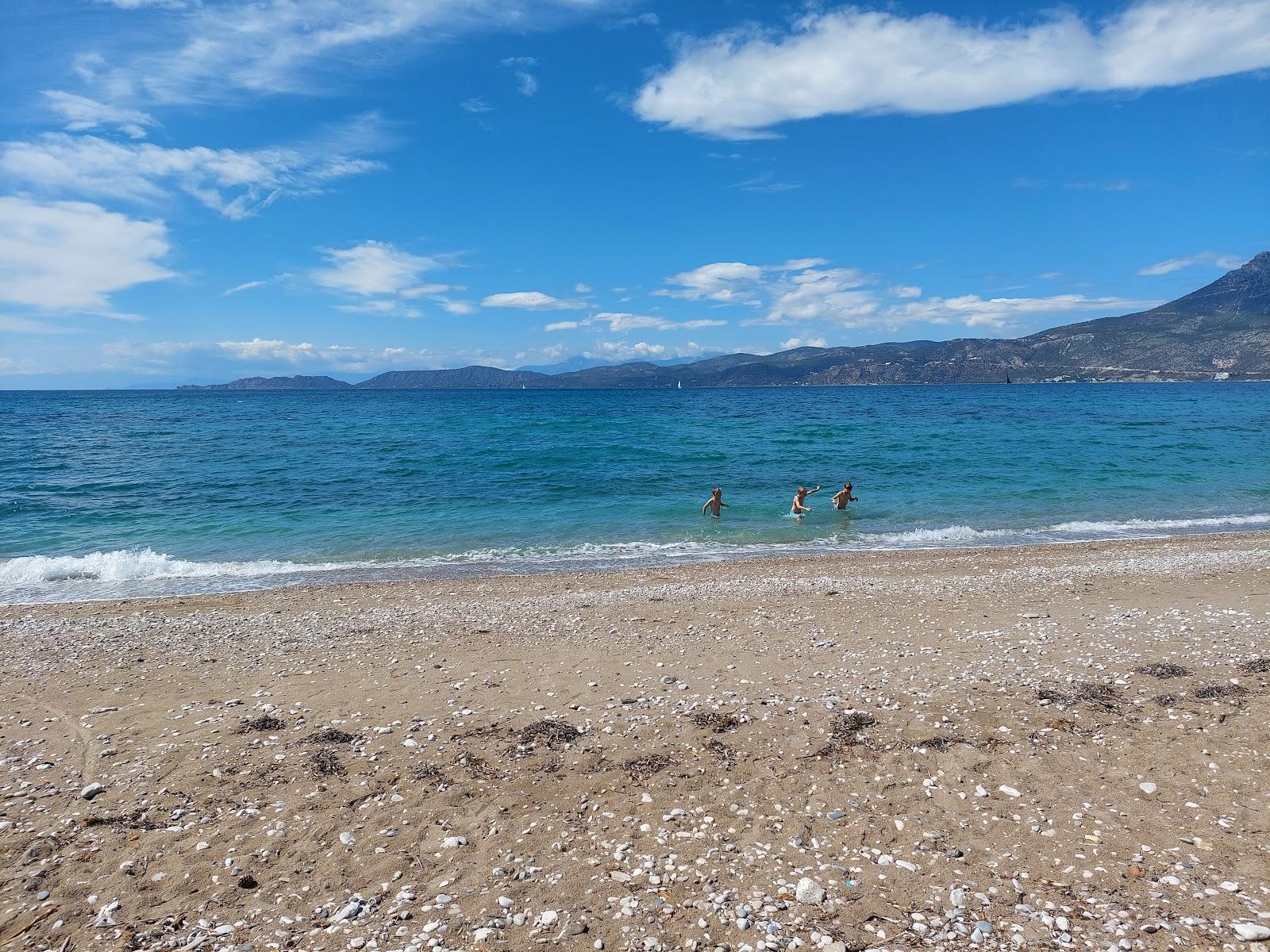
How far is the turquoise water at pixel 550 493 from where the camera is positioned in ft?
69.7

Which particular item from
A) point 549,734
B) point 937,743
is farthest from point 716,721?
point 937,743

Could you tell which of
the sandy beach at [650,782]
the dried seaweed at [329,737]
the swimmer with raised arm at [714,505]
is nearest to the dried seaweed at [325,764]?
the sandy beach at [650,782]

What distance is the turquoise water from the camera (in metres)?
21.2

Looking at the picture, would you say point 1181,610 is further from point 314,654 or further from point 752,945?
point 314,654

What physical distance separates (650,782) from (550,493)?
24762 mm

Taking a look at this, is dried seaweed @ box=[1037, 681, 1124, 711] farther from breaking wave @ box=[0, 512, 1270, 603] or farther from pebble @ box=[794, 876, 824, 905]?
breaking wave @ box=[0, 512, 1270, 603]

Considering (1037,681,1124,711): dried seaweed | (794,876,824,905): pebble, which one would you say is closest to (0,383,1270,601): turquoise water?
(1037,681,1124,711): dried seaweed

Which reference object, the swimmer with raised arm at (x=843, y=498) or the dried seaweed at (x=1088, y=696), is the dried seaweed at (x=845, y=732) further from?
the swimmer with raised arm at (x=843, y=498)

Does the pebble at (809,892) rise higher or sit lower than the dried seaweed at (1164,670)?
higher

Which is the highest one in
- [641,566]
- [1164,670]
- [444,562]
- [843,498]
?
[1164,670]

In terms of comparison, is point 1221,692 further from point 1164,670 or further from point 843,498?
point 843,498

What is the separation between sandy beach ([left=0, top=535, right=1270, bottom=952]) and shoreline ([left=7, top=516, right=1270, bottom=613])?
381 cm

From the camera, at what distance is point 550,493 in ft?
104

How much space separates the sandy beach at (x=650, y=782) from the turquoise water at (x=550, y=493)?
26.4ft
